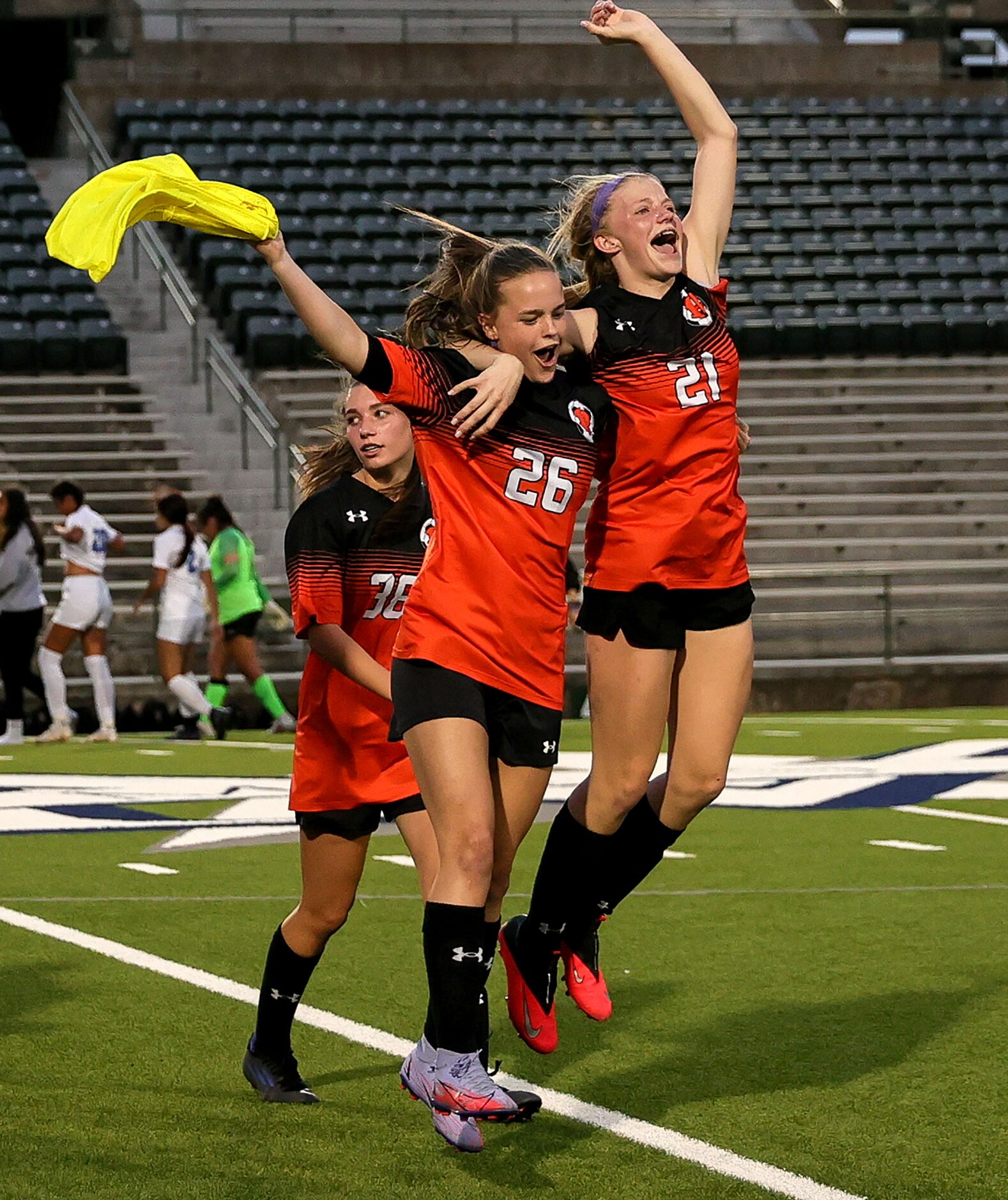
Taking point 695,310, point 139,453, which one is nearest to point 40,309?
point 139,453

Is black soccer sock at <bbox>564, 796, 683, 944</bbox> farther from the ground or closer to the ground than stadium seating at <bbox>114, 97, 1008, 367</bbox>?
closer to the ground

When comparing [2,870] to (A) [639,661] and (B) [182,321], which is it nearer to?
(A) [639,661]

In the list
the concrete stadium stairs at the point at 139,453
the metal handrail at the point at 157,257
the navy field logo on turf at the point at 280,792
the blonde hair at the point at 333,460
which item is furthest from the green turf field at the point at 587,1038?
the metal handrail at the point at 157,257

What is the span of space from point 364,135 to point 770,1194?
24500mm

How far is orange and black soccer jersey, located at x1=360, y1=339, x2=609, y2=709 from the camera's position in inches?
152

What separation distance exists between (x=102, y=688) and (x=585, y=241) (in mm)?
10296

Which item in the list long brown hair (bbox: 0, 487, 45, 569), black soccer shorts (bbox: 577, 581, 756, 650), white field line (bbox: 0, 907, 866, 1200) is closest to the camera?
white field line (bbox: 0, 907, 866, 1200)

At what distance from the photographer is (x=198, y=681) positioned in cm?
1747

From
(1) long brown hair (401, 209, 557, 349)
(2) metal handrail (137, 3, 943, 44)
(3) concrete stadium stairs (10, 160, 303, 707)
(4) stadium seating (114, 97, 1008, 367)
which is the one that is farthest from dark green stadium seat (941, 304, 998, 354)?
(1) long brown hair (401, 209, 557, 349)

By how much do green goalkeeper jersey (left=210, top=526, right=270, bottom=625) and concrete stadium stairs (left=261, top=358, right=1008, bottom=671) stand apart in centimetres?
362

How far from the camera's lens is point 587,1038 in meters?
4.96

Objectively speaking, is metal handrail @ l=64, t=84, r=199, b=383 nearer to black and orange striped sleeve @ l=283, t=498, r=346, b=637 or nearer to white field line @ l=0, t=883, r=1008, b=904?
white field line @ l=0, t=883, r=1008, b=904

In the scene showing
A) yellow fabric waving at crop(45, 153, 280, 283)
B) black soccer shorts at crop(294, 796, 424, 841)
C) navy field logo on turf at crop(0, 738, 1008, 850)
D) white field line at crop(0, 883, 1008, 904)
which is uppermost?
yellow fabric waving at crop(45, 153, 280, 283)

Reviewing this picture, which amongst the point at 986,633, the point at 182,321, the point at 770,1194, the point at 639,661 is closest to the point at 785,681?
the point at 986,633
